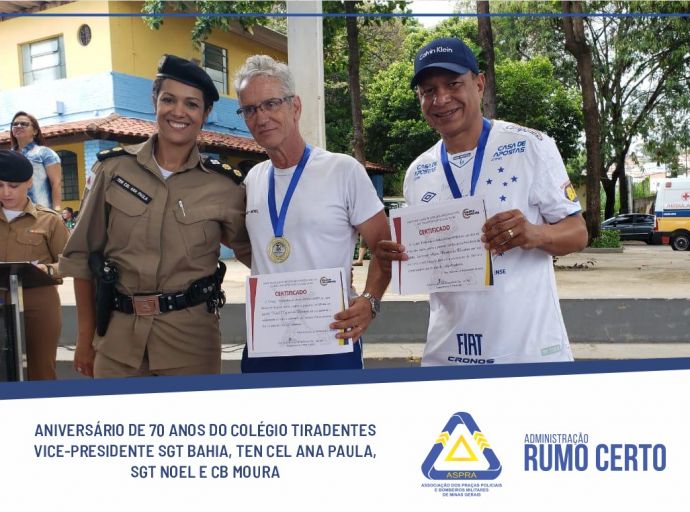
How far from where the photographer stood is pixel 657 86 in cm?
2152

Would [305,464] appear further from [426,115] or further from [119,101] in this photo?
[119,101]

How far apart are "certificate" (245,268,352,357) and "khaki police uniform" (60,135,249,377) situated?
27cm

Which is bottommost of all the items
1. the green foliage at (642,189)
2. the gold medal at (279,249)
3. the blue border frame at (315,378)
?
the blue border frame at (315,378)

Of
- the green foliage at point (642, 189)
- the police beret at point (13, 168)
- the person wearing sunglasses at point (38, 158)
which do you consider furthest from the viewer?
the green foliage at point (642, 189)

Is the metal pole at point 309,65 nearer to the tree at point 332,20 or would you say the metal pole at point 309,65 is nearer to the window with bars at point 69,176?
the tree at point 332,20

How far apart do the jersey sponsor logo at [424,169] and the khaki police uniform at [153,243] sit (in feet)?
1.96

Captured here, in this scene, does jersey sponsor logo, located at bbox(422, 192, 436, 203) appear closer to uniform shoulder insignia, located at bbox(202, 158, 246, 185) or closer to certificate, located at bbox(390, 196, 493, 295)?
certificate, located at bbox(390, 196, 493, 295)

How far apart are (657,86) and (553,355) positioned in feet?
75.5

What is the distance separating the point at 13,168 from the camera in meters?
2.80

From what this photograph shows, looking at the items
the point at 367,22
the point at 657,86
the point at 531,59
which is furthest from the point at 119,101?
the point at 657,86

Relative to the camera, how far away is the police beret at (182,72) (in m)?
1.96

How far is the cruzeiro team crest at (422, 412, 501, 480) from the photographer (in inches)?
66.0

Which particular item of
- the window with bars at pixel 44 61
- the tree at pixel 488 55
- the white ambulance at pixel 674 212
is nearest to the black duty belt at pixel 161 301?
the tree at pixel 488 55

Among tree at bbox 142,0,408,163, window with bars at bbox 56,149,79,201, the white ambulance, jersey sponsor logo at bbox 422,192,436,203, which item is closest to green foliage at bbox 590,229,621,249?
the white ambulance
